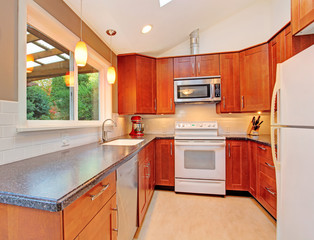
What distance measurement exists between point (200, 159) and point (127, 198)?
1.49m

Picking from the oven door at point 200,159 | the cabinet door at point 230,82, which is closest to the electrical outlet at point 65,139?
the oven door at point 200,159

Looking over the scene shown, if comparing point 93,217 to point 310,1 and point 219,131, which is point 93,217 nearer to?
point 310,1

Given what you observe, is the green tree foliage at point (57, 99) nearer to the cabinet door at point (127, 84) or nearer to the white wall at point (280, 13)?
the cabinet door at point (127, 84)

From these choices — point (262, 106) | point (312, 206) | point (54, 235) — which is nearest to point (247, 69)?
point (262, 106)

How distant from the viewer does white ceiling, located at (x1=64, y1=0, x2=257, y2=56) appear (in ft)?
5.27

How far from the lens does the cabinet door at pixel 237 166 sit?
2334mm

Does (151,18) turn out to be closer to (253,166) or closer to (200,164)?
(200,164)

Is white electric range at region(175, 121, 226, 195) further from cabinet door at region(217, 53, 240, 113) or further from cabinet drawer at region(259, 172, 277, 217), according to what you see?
cabinet door at region(217, 53, 240, 113)

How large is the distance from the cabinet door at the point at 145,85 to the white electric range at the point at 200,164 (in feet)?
2.59

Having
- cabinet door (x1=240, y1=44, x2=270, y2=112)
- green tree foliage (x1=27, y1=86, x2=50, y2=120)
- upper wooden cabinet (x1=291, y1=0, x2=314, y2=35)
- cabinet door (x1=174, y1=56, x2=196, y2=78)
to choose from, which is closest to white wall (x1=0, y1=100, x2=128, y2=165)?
green tree foliage (x1=27, y1=86, x2=50, y2=120)

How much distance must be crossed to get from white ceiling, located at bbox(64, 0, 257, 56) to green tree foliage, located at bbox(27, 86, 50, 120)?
2.94ft

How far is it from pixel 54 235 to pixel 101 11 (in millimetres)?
1905

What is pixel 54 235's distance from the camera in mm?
535

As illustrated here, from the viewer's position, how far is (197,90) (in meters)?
2.63
